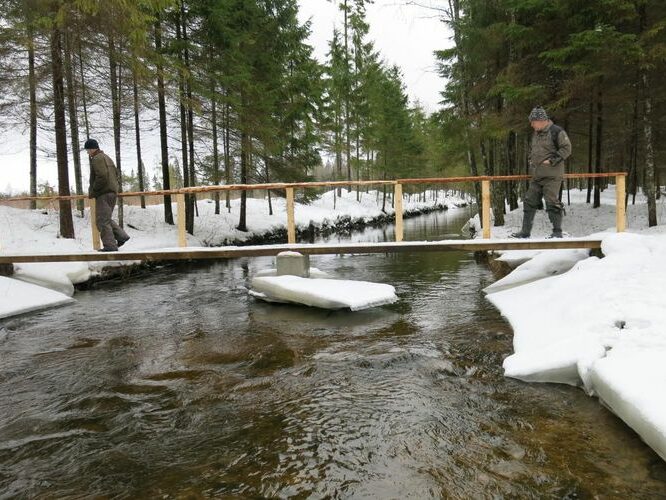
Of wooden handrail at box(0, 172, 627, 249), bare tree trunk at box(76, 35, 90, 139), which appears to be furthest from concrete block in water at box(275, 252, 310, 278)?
bare tree trunk at box(76, 35, 90, 139)

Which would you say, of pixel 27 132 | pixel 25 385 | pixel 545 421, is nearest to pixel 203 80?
pixel 27 132

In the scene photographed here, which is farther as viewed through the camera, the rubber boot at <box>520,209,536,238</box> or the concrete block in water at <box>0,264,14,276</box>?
the concrete block in water at <box>0,264,14,276</box>

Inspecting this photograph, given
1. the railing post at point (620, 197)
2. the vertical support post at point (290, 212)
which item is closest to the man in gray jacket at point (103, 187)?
the vertical support post at point (290, 212)

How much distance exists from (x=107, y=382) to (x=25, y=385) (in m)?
0.86

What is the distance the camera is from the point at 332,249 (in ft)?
27.0

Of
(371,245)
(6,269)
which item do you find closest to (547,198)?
(371,245)

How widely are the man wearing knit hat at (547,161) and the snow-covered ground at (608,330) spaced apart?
1033 mm

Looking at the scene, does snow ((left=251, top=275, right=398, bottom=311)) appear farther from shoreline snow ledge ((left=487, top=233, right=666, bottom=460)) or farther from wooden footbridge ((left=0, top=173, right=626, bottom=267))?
shoreline snow ledge ((left=487, top=233, right=666, bottom=460))

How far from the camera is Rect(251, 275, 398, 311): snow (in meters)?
7.09

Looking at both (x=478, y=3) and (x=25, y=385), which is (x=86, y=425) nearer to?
(x=25, y=385)

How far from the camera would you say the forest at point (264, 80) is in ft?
37.2

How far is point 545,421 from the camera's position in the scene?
364 cm

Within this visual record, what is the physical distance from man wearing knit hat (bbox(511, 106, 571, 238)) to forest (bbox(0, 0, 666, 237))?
16.3ft

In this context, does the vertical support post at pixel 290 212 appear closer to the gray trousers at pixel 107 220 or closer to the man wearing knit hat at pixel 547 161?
the gray trousers at pixel 107 220
